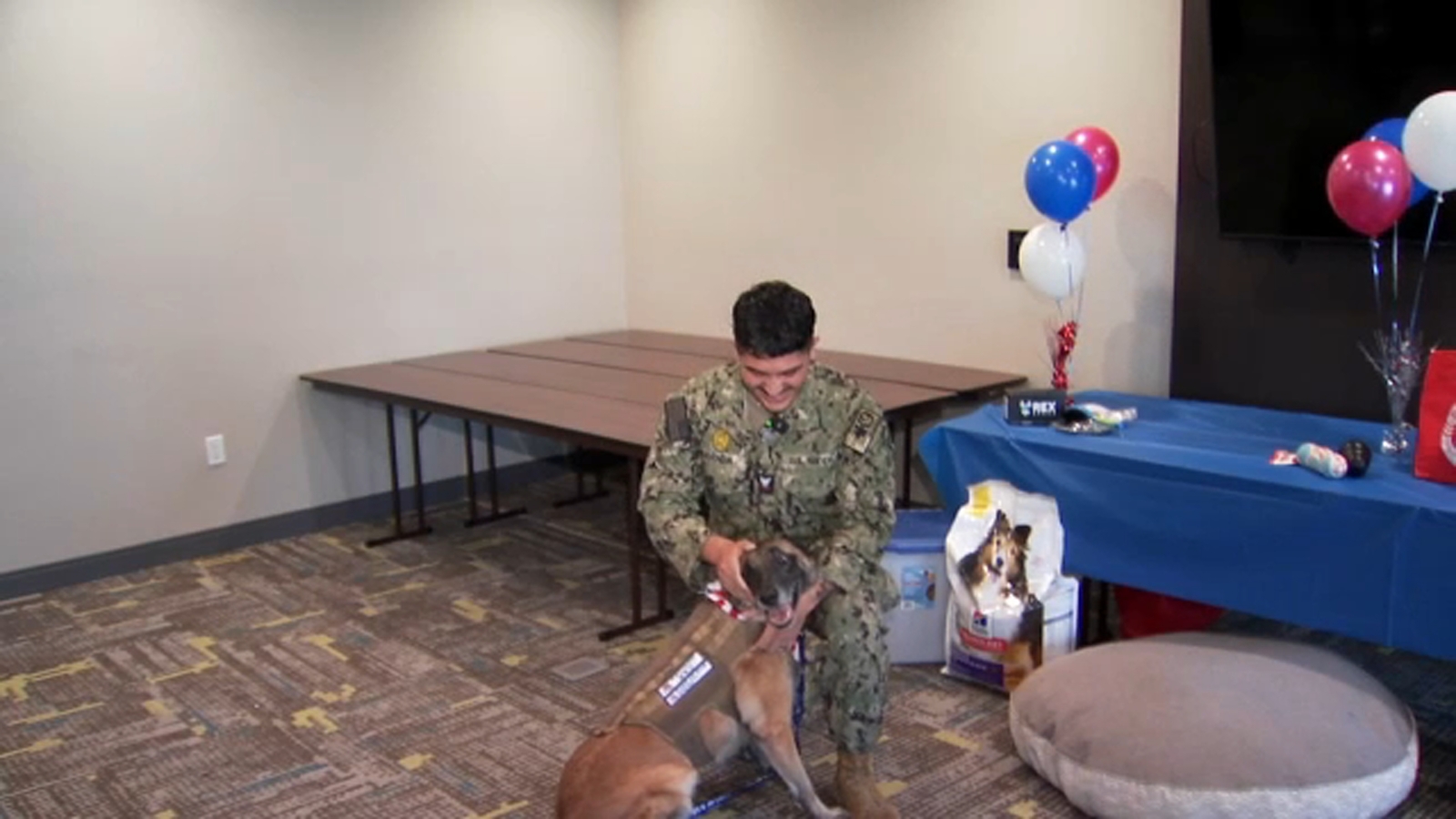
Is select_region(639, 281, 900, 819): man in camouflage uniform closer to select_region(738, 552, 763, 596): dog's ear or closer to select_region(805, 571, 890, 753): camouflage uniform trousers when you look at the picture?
select_region(805, 571, 890, 753): camouflage uniform trousers

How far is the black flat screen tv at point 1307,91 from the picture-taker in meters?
3.15

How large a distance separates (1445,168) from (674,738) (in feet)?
7.06

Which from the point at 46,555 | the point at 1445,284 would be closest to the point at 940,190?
the point at 1445,284

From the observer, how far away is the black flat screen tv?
3.15 meters

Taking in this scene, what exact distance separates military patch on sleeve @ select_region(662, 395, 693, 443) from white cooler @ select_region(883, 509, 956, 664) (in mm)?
1010

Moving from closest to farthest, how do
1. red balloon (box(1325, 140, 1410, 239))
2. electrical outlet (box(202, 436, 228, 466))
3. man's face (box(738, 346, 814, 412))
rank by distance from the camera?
1. man's face (box(738, 346, 814, 412))
2. red balloon (box(1325, 140, 1410, 239))
3. electrical outlet (box(202, 436, 228, 466))

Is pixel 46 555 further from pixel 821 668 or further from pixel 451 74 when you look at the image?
pixel 821 668

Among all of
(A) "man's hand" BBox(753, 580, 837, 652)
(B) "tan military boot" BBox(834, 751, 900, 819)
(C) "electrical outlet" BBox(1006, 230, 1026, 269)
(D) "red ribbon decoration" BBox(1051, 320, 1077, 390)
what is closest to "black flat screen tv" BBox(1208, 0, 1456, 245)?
(D) "red ribbon decoration" BBox(1051, 320, 1077, 390)

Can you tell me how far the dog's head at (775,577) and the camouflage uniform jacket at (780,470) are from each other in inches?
7.3

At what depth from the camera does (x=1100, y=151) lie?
367 cm

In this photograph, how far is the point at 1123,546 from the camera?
314 centimetres

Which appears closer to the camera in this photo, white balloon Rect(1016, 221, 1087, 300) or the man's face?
the man's face

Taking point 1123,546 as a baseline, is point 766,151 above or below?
above

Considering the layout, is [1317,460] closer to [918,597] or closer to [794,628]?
[918,597]
